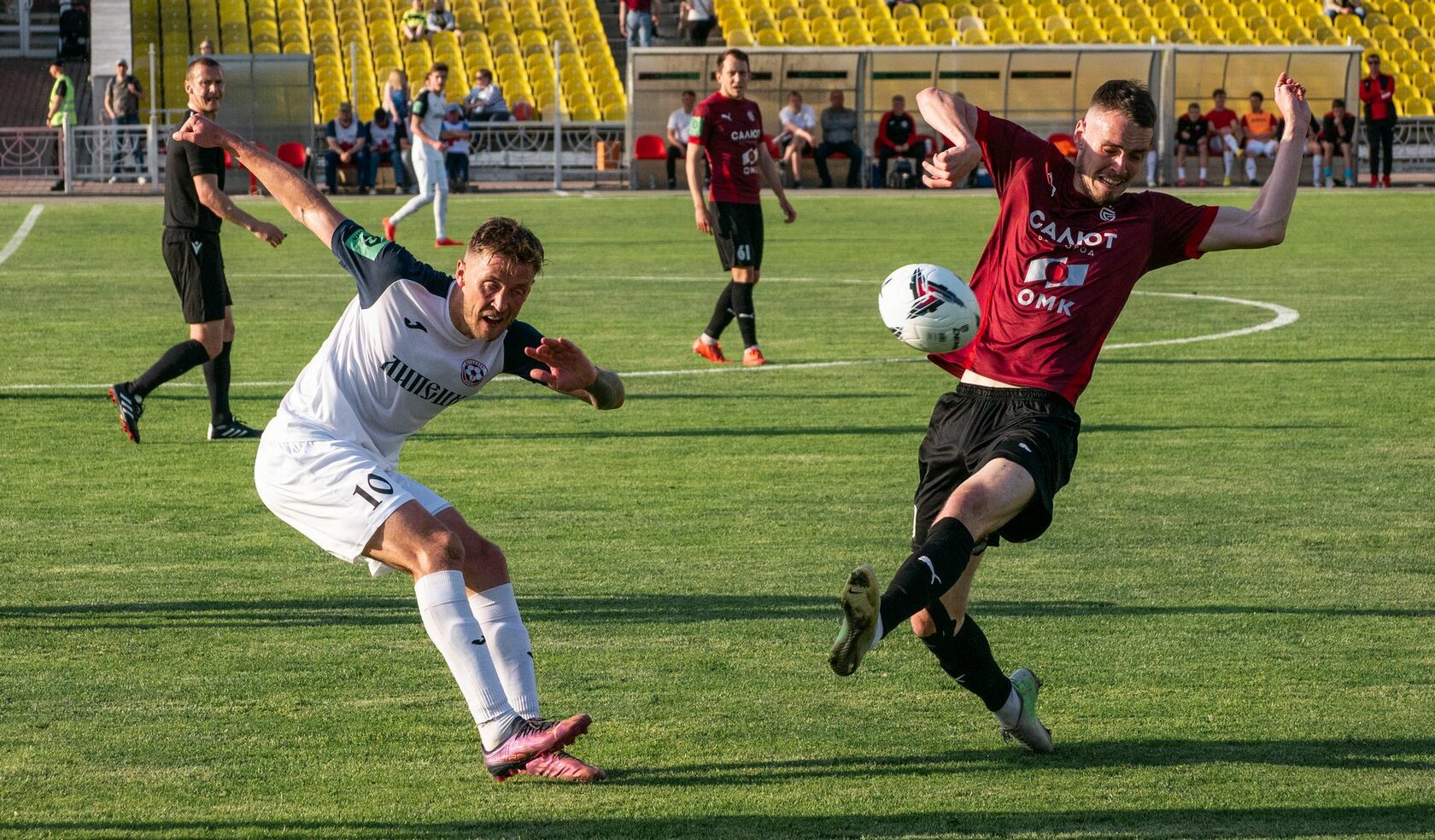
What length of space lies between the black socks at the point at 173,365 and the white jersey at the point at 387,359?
542 cm

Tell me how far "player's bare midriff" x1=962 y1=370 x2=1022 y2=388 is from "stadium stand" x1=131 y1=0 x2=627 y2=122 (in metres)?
32.7

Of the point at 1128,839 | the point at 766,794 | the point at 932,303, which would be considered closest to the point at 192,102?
the point at 932,303

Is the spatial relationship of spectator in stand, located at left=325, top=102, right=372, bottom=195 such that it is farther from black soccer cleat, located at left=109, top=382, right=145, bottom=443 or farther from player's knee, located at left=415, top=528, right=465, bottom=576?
player's knee, located at left=415, top=528, right=465, bottom=576

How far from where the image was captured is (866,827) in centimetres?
460

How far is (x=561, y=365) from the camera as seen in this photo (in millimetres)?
5047

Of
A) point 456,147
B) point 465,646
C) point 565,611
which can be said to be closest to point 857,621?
point 465,646

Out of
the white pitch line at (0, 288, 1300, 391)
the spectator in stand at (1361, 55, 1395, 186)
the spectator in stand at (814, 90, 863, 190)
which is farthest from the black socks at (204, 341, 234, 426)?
the spectator in stand at (1361, 55, 1395, 186)

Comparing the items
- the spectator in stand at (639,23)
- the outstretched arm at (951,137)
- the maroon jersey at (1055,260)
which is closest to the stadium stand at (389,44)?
the spectator in stand at (639,23)

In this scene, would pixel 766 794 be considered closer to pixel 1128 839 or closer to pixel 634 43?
pixel 1128 839

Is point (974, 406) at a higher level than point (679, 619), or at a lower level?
higher

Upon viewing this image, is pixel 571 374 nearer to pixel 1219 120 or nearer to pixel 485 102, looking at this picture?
pixel 485 102

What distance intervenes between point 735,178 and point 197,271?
14.8 feet

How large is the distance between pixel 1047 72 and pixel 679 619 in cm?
3193

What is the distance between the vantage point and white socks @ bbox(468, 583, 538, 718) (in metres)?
5.10
